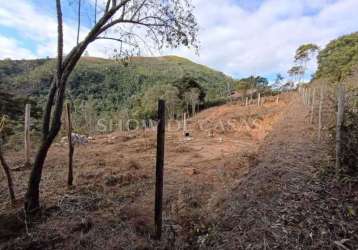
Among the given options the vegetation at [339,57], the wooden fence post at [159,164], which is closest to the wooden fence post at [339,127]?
the wooden fence post at [159,164]

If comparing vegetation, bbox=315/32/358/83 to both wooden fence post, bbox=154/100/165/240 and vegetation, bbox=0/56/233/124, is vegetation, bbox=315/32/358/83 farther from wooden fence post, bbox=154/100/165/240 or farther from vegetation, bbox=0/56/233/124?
wooden fence post, bbox=154/100/165/240

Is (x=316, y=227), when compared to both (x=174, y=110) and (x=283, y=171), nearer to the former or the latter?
(x=283, y=171)

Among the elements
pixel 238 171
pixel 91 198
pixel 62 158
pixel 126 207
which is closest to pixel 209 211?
pixel 126 207

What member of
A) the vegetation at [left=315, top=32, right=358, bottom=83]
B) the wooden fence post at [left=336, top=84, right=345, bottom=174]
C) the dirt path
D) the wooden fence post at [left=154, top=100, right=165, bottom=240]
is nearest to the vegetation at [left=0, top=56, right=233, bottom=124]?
the wooden fence post at [left=154, top=100, right=165, bottom=240]

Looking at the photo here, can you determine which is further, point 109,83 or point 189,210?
point 109,83

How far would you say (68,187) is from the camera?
6.02 meters

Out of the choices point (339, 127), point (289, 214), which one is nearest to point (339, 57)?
point (339, 127)

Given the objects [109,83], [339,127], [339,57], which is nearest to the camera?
[339,127]

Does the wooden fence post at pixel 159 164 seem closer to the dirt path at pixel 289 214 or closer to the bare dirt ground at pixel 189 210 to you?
the bare dirt ground at pixel 189 210

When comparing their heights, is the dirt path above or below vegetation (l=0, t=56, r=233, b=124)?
below

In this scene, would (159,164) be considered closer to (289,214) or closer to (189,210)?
(189,210)

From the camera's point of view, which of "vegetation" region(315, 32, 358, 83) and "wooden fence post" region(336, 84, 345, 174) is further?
"vegetation" region(315, 32, 358, 83)

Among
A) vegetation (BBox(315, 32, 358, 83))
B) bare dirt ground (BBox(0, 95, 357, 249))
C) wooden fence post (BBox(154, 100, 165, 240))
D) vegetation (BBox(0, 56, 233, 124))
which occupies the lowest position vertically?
bare dirt ground (BBox(0, 95, 357, 249))

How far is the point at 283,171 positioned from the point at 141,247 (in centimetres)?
314
